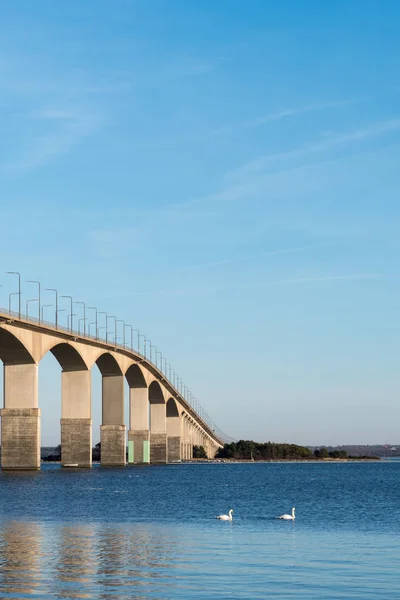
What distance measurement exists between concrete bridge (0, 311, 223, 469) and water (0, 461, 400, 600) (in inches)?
1363

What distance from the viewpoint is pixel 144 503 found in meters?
53.6

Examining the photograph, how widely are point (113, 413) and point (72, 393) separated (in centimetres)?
1639

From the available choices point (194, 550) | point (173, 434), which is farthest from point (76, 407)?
point (173, 434)

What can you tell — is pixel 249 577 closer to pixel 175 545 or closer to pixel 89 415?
pixel 175 545

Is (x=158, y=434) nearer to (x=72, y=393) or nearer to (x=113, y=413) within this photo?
(x=113, y=413)

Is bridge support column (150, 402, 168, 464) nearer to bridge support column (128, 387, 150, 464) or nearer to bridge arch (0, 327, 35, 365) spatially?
bridge support column (128, 387, 150, 464)

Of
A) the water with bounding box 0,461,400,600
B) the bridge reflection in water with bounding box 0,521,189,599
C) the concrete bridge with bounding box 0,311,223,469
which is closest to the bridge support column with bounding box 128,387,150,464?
the concrete bridge with bounding box 0,311,223,469

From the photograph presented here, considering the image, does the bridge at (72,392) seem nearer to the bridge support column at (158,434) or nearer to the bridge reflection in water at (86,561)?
the bridge support column at (158,434)

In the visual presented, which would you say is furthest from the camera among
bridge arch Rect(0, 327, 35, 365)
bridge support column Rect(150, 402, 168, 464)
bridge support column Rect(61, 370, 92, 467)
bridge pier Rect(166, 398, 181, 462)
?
bridge pier Rect(166, 398, 181, 462)

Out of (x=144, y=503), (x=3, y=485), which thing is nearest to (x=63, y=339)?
(x=3, y=485)

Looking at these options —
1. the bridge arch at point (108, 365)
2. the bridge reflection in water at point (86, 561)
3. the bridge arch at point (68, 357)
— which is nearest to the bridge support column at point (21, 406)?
the bridge arch at point (68, 357)

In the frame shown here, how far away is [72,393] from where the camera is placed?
10600 centimetres

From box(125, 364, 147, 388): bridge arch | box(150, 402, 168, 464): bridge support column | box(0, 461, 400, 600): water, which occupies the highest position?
box(125, 364, 147, 388): bridge arch

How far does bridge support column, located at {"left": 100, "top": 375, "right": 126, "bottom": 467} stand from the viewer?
122m
